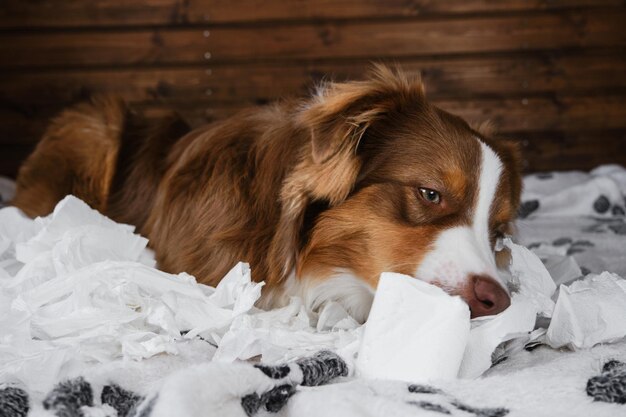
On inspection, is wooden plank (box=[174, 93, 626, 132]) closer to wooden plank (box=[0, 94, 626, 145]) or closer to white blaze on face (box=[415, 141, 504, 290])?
wooden plank (box=[0, 94, 626, 145])

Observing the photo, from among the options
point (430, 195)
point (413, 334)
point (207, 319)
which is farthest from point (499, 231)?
point (207, 319)

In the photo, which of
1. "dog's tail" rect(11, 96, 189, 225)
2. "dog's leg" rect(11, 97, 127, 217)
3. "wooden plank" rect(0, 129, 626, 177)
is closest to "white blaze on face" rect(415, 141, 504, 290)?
"dog's tail" rect(11, 96, 189, 225)

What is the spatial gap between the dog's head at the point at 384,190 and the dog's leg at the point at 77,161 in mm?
831

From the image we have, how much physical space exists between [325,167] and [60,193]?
1.12m

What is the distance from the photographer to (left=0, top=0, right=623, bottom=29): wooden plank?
13.6ft

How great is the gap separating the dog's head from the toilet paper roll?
0.47 ft

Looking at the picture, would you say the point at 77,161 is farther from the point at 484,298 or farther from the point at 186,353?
the point at 484,298

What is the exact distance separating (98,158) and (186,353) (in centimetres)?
109

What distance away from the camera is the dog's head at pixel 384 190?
1775 mm

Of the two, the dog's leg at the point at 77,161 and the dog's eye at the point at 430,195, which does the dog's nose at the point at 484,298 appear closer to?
the dog's eye at the point at 430,195

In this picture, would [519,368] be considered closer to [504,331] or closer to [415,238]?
[504,331]

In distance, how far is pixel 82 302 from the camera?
1.75 meters

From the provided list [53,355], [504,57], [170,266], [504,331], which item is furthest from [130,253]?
[504,57]

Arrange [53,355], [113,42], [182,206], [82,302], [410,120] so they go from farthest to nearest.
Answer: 1. [113,42]
2. [182,206]
3. [410,120]
4. [82,302]
5. [53,355]
